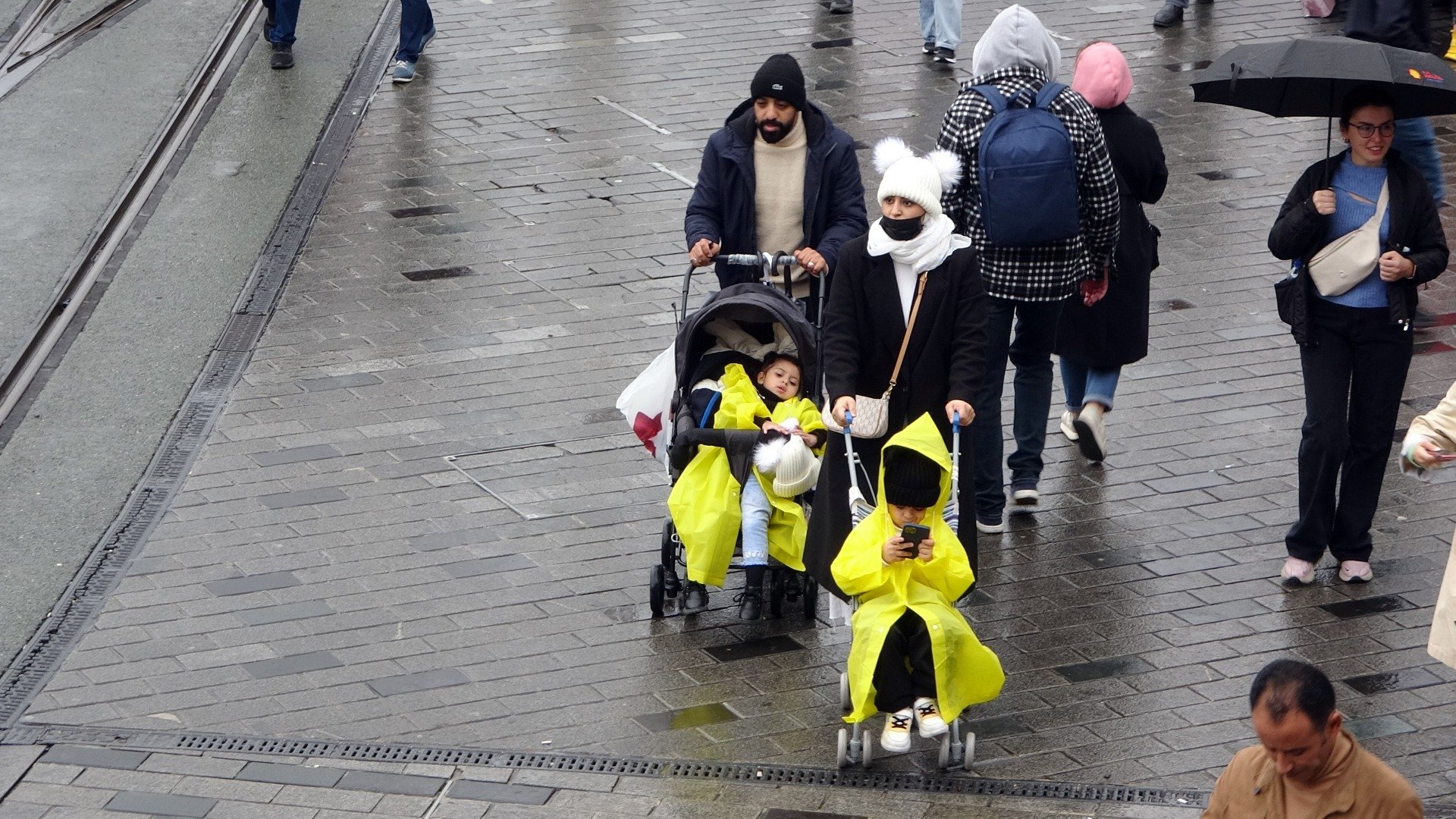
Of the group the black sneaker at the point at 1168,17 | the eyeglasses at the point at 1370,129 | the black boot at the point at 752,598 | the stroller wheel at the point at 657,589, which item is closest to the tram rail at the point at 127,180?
the stroller wheel at the point at 657,589

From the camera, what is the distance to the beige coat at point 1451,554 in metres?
5.41

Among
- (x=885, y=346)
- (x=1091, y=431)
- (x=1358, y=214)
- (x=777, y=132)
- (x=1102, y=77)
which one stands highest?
(x=1102, y=77)

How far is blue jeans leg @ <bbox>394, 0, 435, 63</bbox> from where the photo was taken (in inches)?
520

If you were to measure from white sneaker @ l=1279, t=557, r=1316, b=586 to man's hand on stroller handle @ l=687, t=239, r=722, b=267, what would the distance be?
8.19 feet

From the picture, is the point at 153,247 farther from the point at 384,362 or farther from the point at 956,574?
the point at 956,574

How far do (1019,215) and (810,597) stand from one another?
5.42 ft

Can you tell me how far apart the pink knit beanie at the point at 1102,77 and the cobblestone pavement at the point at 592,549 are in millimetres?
1595

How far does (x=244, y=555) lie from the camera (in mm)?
7574

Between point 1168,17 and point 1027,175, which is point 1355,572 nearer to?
point 1027,175

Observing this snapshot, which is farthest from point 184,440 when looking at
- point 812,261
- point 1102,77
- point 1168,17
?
point 1168,17

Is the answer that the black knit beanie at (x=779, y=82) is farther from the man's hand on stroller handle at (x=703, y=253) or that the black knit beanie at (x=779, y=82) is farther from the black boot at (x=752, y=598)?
the black boot at (x=752, y=598)

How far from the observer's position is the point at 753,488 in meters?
6.78

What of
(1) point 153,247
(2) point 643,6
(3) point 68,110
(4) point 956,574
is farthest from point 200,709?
(2) point 643,6

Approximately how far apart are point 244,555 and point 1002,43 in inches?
144
